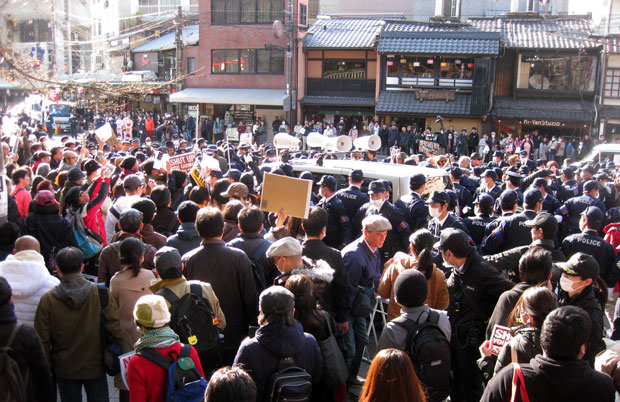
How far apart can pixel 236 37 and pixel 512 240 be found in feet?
93.6

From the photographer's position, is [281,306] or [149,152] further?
[149,152]

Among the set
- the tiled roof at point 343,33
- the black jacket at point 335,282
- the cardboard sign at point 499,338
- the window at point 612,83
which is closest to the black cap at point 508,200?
the black jacket at point 335,282

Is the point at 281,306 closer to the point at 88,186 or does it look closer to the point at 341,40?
the point at 88,186

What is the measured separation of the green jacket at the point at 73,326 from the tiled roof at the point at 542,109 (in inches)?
1052

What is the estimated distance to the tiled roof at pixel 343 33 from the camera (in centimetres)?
3042

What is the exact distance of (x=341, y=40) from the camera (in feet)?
102

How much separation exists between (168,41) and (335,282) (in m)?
35.8

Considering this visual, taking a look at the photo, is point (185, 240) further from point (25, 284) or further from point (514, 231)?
point (514, 231)

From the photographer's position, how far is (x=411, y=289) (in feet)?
12.6

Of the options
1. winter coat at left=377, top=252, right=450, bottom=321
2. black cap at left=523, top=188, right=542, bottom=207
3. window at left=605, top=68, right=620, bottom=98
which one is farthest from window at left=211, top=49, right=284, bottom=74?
winter coat at left=377, top=252, right=450, bottom=321

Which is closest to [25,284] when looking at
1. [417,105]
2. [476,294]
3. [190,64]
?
[476,294]

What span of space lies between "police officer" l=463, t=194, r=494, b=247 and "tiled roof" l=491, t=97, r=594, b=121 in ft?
73.0

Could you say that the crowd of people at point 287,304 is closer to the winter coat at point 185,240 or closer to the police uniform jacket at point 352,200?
the winter coat at point 185,240

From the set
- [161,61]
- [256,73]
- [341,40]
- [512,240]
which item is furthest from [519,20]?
[512,240]
